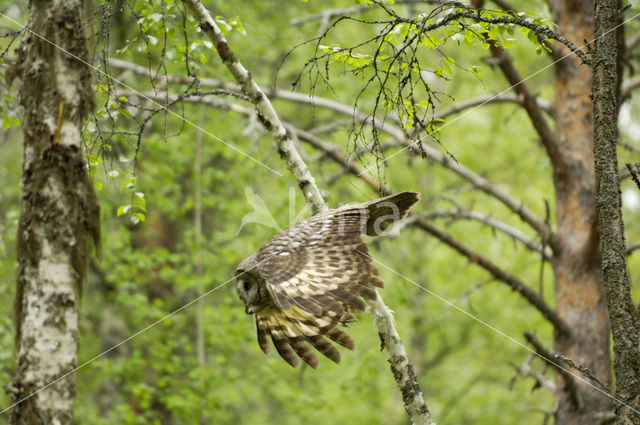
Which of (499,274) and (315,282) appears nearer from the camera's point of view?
(315,282)

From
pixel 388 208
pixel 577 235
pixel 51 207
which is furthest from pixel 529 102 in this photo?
pixel 51 207

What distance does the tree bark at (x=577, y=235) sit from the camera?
5145mm

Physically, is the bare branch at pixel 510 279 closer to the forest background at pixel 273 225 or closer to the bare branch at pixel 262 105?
the forest background at pixel 273 225

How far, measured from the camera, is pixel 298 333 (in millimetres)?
2781

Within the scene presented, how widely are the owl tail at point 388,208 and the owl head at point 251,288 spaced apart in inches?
21.6

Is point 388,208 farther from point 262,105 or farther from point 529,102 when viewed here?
point 529,102

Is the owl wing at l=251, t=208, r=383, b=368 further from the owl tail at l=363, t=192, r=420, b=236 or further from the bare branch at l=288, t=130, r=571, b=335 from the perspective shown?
the bare branch at l=288, t=130, r=571, b=335

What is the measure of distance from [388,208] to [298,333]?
670 mm

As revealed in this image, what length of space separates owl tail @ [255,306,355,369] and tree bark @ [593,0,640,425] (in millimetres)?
997

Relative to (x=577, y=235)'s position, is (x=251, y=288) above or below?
below

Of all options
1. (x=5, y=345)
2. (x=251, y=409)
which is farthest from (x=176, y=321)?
(x=251, y=409)

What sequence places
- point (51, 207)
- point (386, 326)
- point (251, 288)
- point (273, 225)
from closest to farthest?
1. point (251, 288)
2. point (386, 326)
3. point (273, 225)
4. point (51, 207)

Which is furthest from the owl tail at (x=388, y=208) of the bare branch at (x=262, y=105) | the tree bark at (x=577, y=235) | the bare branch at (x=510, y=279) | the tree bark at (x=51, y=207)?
the tree bark at (x=577, y=235)

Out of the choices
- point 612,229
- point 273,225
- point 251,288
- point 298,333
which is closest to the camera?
point 612,229
